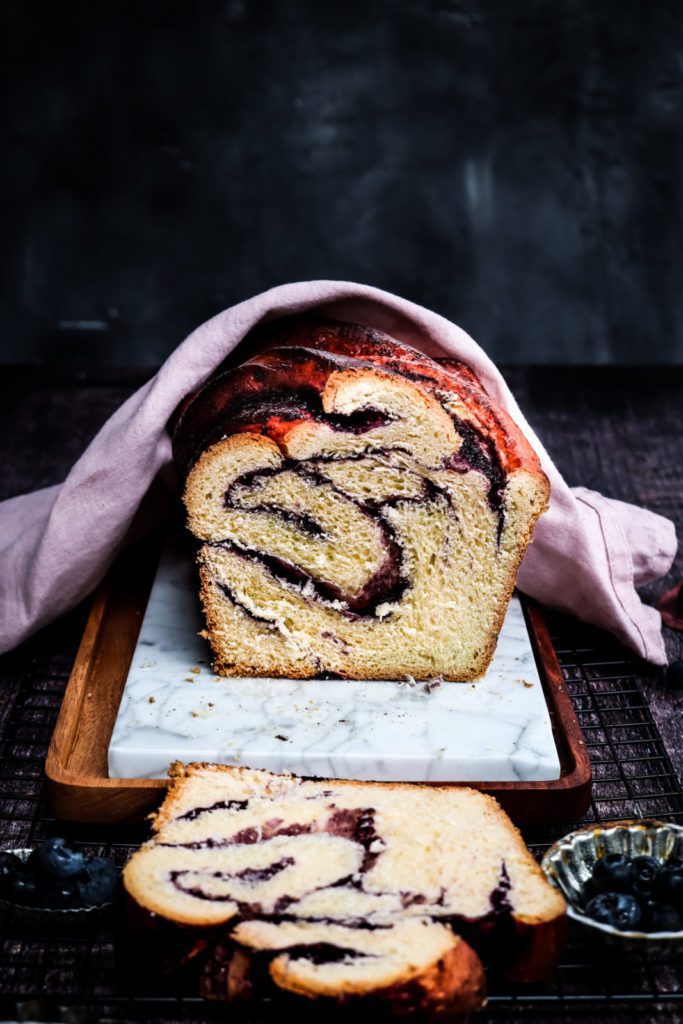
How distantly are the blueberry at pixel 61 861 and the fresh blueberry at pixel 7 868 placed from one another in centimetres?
8

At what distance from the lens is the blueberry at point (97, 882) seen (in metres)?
2.85

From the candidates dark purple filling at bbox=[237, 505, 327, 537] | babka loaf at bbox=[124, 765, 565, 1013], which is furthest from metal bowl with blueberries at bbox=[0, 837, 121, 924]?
dark purple filling at bbox=[237, 505, 327, 537]

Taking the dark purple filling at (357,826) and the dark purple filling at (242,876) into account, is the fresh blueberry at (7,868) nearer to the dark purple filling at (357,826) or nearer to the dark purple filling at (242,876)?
the dark purple filling at (242,876)

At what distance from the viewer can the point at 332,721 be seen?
→ 352 centimetres

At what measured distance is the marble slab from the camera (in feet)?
11.0

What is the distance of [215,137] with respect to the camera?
20.3 ft

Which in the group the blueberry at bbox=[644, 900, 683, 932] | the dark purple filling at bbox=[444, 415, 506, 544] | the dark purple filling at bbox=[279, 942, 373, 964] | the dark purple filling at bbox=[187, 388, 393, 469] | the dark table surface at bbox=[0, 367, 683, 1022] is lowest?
the dark table surface at bbox=[0, 367, 683, 1022]

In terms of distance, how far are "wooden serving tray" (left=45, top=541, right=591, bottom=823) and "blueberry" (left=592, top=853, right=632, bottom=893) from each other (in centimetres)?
37

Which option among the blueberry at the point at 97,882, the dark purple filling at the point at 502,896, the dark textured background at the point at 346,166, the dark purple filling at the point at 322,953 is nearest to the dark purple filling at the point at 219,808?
the blueberry at the point at 97,882

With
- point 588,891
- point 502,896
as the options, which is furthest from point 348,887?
point 588,891

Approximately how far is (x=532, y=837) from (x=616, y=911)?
548 mm

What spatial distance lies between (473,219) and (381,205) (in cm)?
45

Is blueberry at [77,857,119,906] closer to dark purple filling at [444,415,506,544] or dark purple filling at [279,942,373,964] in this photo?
dark purple filling at [279,942,373,964]

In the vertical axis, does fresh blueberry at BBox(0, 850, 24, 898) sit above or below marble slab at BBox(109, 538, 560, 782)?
above
